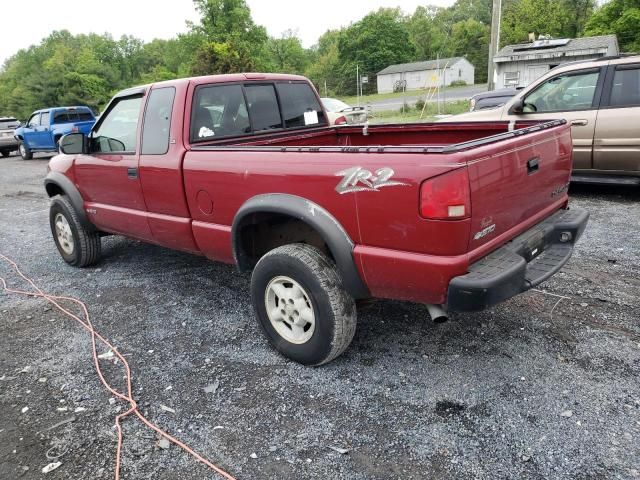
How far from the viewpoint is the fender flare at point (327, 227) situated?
2736 millimetres

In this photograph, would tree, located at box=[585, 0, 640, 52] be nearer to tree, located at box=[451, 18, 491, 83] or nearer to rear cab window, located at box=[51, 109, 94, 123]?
tree, located at box=[451, 18, 491, 83]

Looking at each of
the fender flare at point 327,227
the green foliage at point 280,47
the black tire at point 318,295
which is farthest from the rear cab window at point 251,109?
the green foliage at point 280,47

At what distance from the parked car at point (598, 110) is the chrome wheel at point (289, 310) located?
5150 mm

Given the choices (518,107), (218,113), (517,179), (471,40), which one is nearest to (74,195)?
(218,113)

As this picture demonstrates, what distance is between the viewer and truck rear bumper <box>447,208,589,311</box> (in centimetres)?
240

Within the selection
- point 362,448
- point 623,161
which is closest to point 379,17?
point 623,161

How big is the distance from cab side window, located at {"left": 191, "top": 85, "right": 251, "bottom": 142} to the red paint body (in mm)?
64

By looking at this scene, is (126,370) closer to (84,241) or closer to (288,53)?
(84,241)

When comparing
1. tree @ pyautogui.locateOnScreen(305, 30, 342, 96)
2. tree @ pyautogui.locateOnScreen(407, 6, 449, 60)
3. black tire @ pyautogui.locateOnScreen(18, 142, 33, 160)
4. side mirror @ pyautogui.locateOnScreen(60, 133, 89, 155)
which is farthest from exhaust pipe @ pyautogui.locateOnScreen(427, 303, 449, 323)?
tree @ pyautogui.locateOnScreen(407, 6, 449, 60)

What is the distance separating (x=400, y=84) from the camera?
5797cm

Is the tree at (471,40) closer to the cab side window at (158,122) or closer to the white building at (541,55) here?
the white building at (541,55)

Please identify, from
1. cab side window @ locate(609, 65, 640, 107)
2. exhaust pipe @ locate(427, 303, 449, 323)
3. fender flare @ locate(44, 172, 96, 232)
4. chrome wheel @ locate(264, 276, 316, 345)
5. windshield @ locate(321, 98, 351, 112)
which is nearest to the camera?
exhaust pipe @ locate(427, 303, 449, 323)

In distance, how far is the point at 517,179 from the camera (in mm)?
2727

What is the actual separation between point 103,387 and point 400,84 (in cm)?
5920
